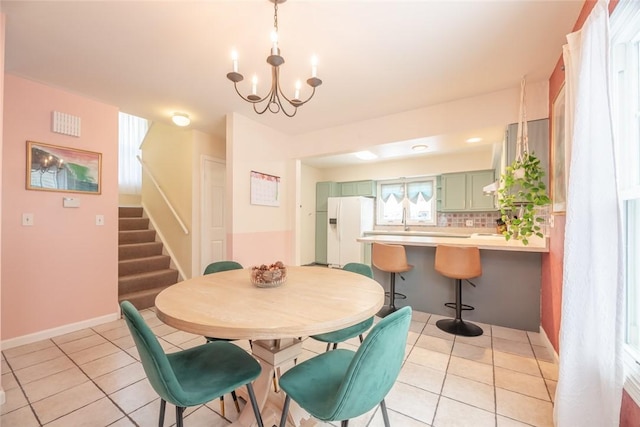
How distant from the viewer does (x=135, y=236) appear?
412 centimetres

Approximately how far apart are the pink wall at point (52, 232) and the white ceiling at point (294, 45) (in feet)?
0.79

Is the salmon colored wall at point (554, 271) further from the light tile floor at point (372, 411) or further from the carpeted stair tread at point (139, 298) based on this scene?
the carpeted stair tread at point (139, 298)

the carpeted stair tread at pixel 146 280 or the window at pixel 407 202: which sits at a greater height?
the window at pixel 407 202

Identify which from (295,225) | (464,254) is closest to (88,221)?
(295,225)

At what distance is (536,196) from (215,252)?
163 inches

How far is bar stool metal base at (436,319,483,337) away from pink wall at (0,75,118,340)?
370cm

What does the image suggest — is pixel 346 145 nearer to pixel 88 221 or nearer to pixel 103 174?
pixel 103 174

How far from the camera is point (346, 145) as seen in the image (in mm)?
3611

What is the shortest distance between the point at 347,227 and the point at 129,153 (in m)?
4.83

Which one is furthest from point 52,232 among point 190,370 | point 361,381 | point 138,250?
point 361,381

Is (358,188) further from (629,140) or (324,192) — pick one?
(629,140)

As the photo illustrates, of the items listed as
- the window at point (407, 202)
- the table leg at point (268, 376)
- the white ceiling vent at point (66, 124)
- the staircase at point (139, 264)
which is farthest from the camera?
the window at point (407, 202)

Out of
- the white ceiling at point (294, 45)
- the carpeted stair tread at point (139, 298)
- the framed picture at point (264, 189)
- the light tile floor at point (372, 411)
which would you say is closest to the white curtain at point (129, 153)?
the carpeted stair tread at point (139, 298)

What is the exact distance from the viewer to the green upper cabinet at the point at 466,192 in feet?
15.3
